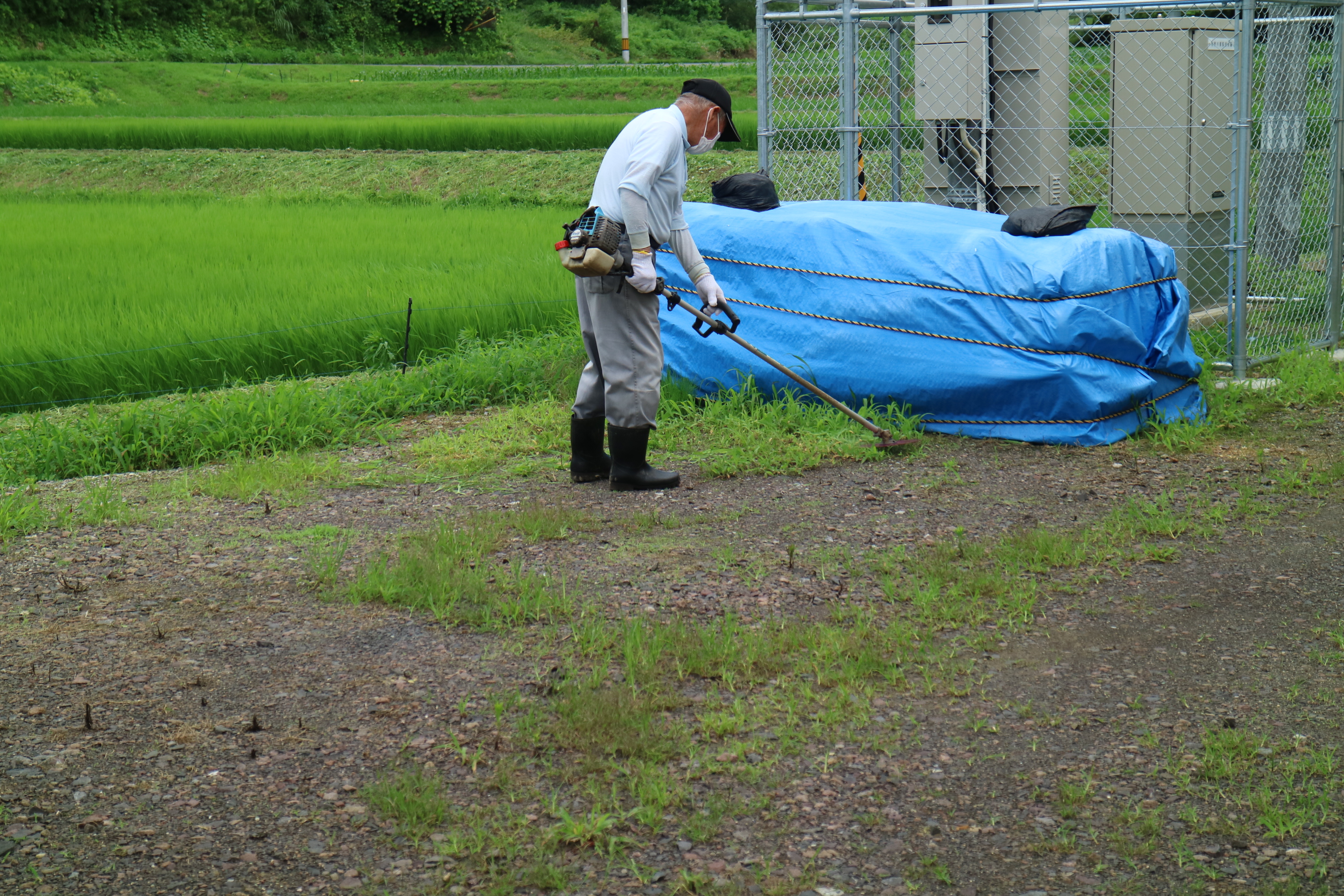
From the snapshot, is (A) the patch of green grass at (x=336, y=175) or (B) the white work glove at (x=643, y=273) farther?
(A) the patch of green grass at (x=336, y=175)

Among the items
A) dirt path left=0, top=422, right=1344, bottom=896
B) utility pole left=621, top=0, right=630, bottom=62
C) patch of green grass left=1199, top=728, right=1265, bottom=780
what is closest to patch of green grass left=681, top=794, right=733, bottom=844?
dirt path left=0, top=422, right=1344, bottom=896

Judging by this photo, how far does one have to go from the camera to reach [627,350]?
4.96 m

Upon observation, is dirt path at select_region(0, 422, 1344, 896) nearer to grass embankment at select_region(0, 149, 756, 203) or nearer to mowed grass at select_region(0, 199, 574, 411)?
mowed grass at select_region(0, 199, 574, 411)

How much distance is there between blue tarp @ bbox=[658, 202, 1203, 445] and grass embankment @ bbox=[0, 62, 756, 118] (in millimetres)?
17666

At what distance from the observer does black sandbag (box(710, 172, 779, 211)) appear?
652cm

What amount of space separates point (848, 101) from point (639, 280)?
3.05 meters

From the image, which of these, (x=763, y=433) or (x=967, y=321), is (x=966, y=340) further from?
(x=763, y=433)

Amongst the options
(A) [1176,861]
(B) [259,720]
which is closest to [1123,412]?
(A) [1176,861]

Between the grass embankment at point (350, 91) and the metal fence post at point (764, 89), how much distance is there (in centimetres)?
1581

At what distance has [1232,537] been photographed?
438 cm

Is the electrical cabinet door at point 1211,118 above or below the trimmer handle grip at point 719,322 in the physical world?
above

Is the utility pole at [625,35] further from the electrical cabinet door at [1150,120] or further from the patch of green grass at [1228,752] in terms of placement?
the patch of green grass at [1228,752]

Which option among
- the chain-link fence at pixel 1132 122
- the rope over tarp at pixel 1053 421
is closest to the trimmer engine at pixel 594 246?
the rope over tarp at pixel 1053 421

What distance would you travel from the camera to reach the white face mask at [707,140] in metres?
4.85
